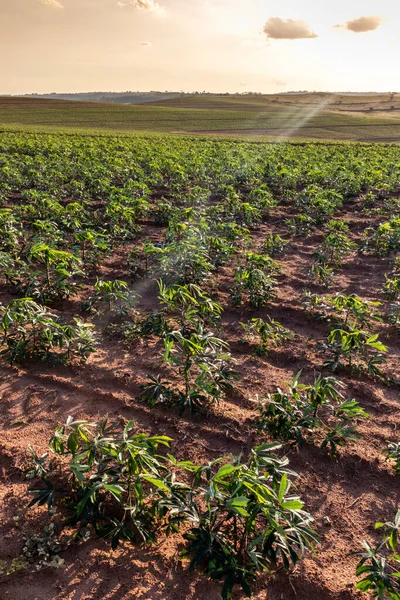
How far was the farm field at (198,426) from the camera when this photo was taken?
8.65 feet

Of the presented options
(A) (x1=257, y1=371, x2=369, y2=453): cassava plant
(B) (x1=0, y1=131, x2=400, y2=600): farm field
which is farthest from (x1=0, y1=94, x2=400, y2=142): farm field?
(A) (x1=257, y1=371, x2=369, y2=453): cassava plant

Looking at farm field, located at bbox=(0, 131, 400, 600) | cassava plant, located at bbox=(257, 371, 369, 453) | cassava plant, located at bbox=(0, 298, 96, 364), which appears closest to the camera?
farm field, located at bbox=(0, 131, 400, 600)

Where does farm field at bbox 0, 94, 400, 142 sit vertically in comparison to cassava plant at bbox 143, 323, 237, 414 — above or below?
above

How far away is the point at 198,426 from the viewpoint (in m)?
4.01

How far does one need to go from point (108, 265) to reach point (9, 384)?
157 inches

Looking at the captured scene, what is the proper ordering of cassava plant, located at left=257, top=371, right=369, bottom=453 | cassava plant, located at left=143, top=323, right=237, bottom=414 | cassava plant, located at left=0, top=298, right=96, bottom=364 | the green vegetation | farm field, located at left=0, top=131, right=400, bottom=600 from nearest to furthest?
the green vegetation, farm field, located at left=0, top=131, right=400, bottom=600, cassava plant, located at left=257, top=371, right=369, bottom=453, cassava plant, located at left=143, top=323, right=237, bottom=414, cassava plant, located at left=0, top=298, right=96, bottom=364

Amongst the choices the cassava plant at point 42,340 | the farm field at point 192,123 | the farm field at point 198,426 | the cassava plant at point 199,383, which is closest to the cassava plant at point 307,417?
the farm field at point 198,426

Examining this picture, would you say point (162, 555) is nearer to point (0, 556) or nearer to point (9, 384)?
point (0, 556)

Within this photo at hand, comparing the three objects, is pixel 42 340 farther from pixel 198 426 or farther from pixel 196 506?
pixel 196 506

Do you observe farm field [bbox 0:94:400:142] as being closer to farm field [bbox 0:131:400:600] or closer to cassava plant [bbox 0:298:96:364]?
farm field [bbox 0:131:400:600]

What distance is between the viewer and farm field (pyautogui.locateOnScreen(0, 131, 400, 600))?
2.64 m

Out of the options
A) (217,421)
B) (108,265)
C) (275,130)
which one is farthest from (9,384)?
(275,130)

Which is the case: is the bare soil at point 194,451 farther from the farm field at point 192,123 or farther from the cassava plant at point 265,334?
the farm field at point 192,123

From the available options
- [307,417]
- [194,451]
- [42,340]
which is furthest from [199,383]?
[42,340]
